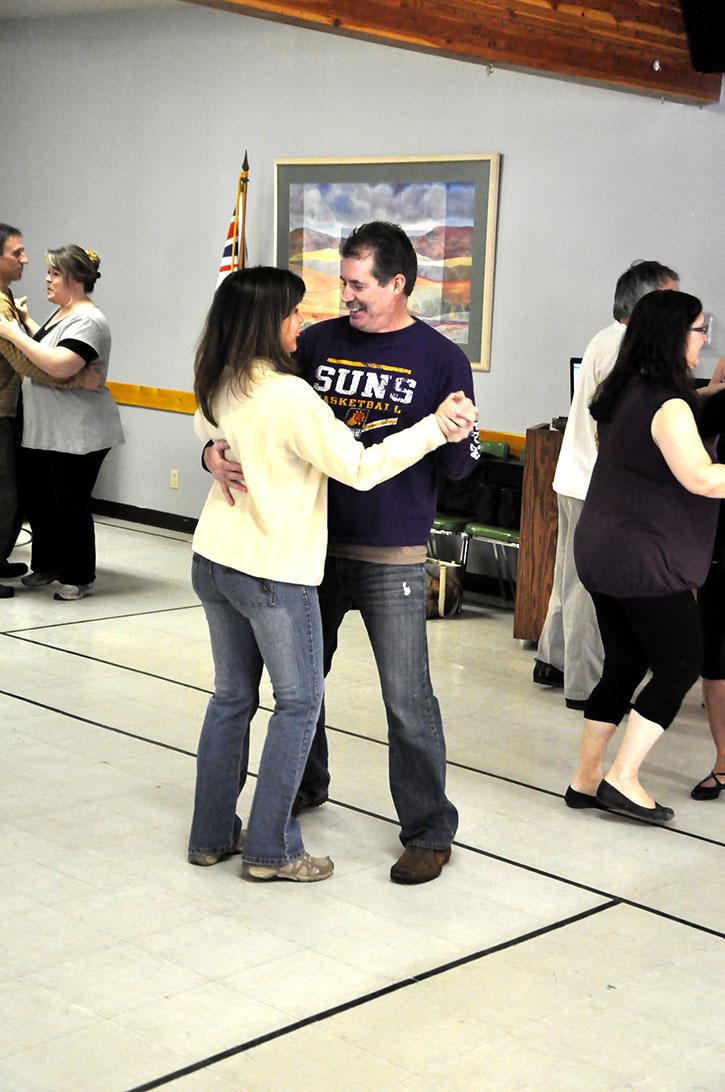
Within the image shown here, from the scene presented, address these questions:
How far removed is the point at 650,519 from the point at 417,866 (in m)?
1.16

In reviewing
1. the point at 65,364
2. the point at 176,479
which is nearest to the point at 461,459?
the point at 65,364

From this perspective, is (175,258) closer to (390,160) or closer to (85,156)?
(85,156)

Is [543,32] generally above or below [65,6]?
below

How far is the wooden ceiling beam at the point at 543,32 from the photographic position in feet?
16.8

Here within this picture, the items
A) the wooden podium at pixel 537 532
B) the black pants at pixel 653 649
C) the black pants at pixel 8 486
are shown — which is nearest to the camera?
the black pants at pixel 653 649

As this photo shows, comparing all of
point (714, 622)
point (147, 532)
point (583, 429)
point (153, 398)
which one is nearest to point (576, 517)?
point (583, 429)

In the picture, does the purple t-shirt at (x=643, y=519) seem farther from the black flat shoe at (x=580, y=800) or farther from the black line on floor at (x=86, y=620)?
the black line on floor at (x=86, y=620)

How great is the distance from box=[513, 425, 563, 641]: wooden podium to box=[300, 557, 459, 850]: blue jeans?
2643mm

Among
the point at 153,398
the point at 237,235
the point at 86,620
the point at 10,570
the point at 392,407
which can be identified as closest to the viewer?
the point at 392,407

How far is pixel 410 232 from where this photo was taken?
26.3 ft

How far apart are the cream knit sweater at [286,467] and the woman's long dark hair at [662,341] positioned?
83 cm

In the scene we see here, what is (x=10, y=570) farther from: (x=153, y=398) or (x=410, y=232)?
(x=410, y=232)

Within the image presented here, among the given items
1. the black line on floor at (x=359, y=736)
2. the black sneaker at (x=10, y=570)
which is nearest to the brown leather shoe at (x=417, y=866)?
the black line on floor at (x=359, y=736)

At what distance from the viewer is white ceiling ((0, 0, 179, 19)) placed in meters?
9.14
